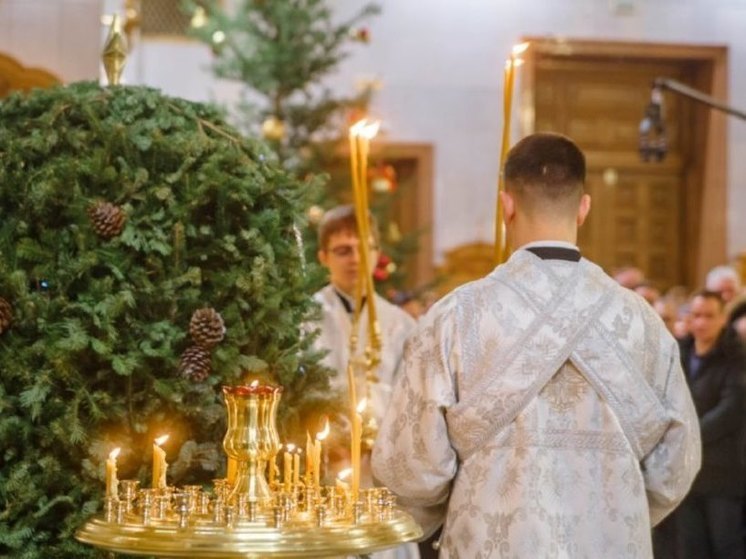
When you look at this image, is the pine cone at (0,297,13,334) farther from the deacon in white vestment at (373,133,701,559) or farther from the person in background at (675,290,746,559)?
the person in background at (675,290,746,559)

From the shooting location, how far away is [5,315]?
11.6 feet

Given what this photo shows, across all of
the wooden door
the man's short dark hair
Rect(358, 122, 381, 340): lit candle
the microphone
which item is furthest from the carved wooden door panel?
Rect(358, 122, 381, 340): lit candle

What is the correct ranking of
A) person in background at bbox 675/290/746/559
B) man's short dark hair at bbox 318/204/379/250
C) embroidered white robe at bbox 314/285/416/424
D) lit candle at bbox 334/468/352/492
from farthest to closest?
person in background at bbox 675/290/746/559
man's short dark hair at bbox 318/204/379/250
embroidered white robe at bbox 314/285/416/424
lit candle at bbox 334/468/352/492

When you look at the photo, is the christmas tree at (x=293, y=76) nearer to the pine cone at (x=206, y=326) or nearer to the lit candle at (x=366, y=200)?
the lit candle at (x=366, y=200)

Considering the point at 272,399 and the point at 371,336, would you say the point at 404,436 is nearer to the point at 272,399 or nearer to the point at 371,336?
the point at 272,399

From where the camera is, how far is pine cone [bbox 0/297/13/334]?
3537 millimetres

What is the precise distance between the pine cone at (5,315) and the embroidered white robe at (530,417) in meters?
0.89

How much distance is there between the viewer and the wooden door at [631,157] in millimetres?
14531

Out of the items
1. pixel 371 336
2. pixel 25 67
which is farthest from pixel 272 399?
pixel 25 67

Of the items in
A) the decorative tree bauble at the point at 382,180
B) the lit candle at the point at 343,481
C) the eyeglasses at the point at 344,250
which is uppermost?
the decorative tree bauble at the point at 382,180

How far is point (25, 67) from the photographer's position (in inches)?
290

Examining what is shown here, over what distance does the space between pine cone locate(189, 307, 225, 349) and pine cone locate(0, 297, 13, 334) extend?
408mm

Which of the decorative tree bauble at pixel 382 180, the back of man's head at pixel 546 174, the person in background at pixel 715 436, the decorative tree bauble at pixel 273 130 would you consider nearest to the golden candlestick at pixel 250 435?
the back of man's head at pixel 546 174

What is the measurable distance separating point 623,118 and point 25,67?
840 cm
